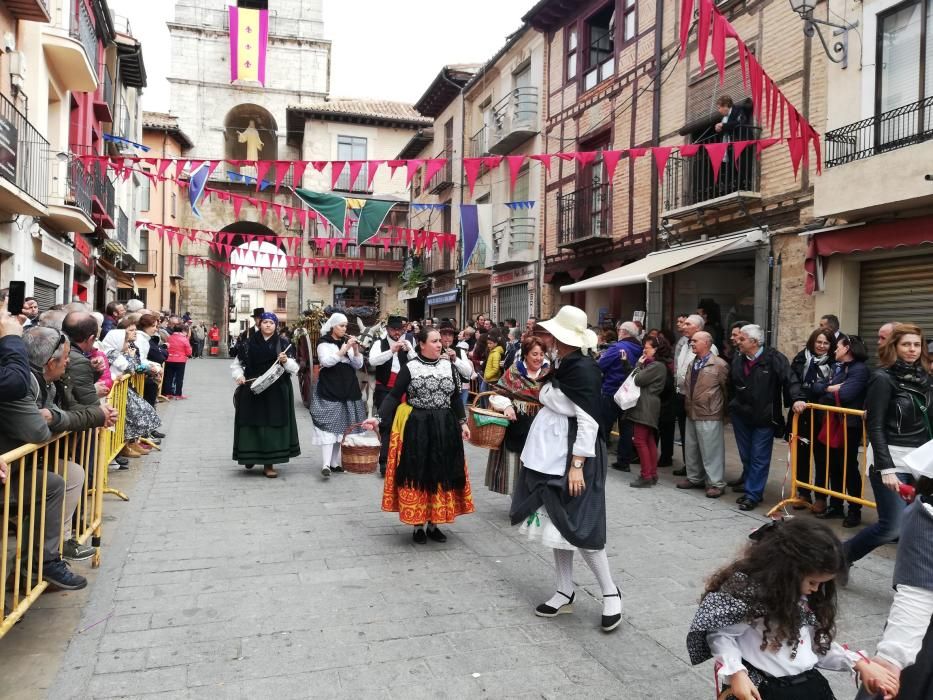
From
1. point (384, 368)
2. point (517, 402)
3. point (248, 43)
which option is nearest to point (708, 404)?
point (517, 402)

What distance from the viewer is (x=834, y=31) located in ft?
33.6

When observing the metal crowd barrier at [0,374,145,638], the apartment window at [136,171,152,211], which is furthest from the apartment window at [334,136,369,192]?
the metal crowd barrier at [0,374,145,638]

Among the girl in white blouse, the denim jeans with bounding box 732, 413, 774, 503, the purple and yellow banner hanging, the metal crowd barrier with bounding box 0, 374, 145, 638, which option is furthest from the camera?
the purple and yellow banner hanging

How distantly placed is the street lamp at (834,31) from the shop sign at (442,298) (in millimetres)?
17683

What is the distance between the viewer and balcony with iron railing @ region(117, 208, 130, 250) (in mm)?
24328

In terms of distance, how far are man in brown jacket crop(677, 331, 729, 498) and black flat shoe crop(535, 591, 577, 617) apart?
140 inches

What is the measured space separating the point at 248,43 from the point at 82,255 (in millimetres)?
24544

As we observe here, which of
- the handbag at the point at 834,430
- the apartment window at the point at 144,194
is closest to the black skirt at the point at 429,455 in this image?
the handbag at the point at 834,430

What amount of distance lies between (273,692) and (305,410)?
36.6 ft

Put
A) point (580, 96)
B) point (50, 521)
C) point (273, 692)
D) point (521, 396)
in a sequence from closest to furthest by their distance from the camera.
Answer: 1. point (273, 692)
2. point (50, 521)
3. point (521, 396)
4. point (580, 96)

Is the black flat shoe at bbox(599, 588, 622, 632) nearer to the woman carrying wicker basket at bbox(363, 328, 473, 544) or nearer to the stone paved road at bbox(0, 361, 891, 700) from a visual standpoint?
the stone paved road at bbox(0, 361, 891, 700)

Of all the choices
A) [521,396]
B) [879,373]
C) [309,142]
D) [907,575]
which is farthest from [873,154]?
[309,142]

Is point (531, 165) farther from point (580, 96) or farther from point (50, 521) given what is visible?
point (50, 521)

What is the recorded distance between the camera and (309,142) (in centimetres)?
3747
